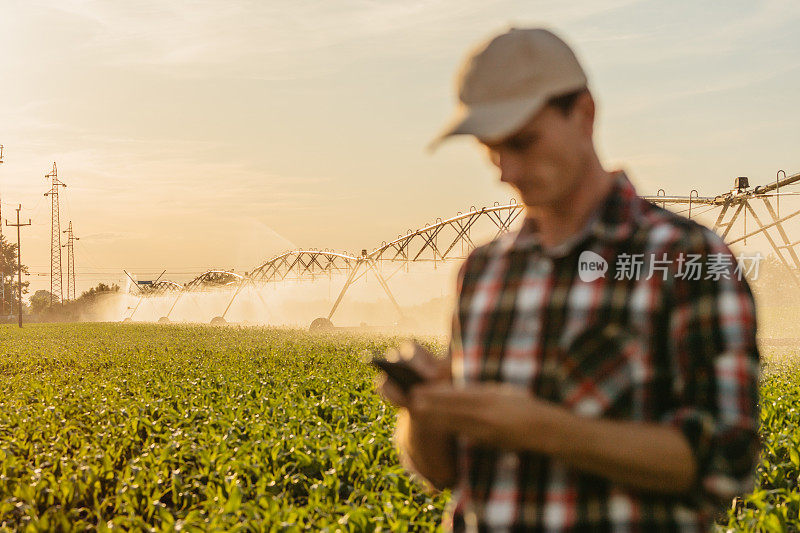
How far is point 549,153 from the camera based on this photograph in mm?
1433

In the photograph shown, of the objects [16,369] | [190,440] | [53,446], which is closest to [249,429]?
[190,440]

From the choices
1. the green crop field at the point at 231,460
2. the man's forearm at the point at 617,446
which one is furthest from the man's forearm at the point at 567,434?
the green crop field at the point at 231,460

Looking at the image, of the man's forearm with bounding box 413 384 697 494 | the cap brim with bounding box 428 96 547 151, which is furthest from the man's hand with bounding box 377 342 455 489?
the cap brim with bounding box 428 96 547 151

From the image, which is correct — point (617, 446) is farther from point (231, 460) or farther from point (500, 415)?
point (231, 460)

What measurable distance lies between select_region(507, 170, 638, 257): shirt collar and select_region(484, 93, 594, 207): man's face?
7 cm

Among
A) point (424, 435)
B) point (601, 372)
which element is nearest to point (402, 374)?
point (424, 435)

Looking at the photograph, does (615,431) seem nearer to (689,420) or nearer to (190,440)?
(689,420)

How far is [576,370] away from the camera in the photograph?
140cm

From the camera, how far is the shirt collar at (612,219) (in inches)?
58.5

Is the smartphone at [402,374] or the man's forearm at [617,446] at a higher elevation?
the smartphone at [402,374]

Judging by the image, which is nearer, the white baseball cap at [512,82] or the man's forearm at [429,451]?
the white baseball cap at [512,82]

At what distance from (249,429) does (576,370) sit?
23.8 ft

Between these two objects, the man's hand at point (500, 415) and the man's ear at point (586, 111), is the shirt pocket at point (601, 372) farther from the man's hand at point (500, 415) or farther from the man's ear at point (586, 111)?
the man's ear at point (586, 111)

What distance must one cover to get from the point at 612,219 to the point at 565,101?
23cm
